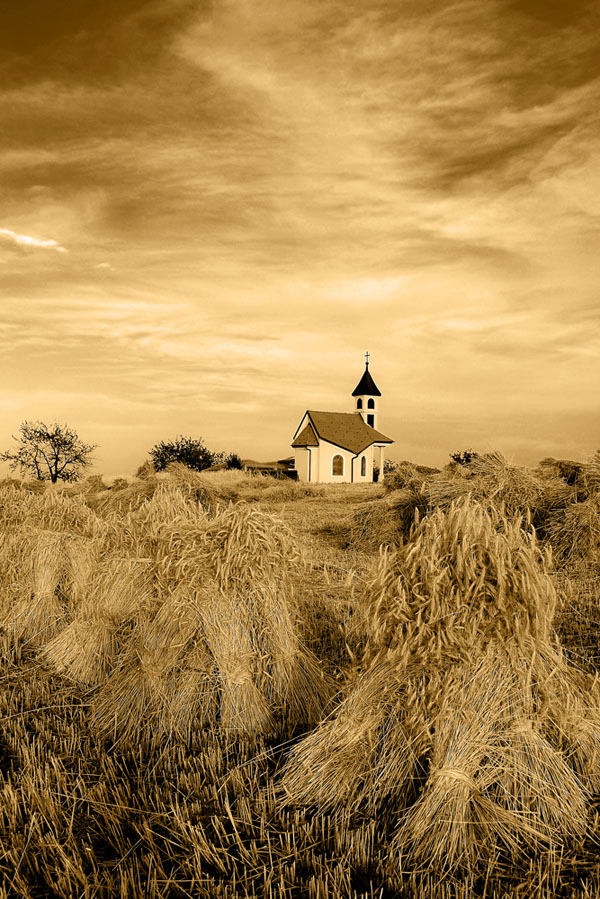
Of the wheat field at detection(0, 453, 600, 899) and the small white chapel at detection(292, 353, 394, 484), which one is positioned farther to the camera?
the small white chapel at detection(292, 353, 394, 484)

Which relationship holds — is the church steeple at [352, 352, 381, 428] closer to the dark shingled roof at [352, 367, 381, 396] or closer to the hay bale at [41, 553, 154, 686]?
the dark shingled roof at [352, 367, 381, 396]

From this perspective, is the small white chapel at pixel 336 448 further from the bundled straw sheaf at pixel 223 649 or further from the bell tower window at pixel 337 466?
the bundled straw sheaf at pixel 223 649

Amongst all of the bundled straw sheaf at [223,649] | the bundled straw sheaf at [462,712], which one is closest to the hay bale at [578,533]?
the bundled straw sheaf at [223,649]

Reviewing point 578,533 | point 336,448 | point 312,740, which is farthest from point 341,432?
point 312,740

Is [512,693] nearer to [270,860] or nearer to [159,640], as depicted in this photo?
[270,860]

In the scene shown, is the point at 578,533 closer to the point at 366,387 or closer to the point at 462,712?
the point at 462,712

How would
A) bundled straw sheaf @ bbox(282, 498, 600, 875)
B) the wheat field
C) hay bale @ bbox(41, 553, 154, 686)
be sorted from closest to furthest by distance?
the wheat field < bundled straw sheaf @ bbox(282, 498, 600, 875) < hay bale @ bbox(41, 553, 154, 686)

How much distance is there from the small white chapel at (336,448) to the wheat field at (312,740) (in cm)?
4311

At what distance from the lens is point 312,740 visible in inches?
150

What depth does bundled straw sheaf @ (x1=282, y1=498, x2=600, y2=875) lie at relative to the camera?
3389 millimetres

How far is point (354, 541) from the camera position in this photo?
1384cm

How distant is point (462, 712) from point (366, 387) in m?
55.3

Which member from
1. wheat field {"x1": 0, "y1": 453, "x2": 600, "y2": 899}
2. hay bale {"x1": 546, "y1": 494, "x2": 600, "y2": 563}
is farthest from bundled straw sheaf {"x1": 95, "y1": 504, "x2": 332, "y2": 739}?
hay bale {"x1": 546, "y1": 494, "x2": 600, "y2": 563}

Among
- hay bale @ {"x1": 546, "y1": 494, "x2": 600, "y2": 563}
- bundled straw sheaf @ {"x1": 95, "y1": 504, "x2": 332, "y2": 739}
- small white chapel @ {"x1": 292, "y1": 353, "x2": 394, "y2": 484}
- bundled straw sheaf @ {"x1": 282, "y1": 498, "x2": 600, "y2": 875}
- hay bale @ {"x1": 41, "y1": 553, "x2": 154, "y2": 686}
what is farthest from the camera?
small white chapel @ {"x1": 292, "y1": 353, "x2": 394, "y2": 484}
